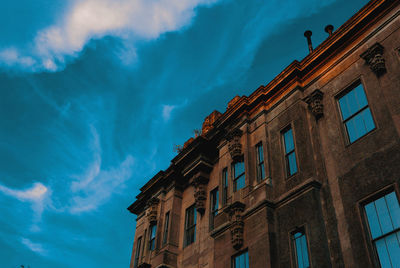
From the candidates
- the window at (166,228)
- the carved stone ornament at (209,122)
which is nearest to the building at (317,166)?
the window at (166,228)

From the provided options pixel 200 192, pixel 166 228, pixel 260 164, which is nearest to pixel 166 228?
pixel 166 228

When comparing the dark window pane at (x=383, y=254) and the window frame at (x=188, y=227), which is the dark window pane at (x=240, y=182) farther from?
the dark window pane at (x=383, y=254)

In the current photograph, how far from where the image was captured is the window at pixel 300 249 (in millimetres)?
16422

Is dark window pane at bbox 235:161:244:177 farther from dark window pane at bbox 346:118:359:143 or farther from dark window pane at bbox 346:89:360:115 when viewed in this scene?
dark window pane at bbox 346:89:360:115

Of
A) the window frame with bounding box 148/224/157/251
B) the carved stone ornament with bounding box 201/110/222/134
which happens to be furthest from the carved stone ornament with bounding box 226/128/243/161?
the window frame with bounding box 148/224/157/251

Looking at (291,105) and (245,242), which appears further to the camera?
(291,105)

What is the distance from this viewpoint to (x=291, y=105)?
2108 centimetres

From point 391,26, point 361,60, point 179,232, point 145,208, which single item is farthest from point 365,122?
point 145,208

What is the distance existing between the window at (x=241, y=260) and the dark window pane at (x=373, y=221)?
6006 mm

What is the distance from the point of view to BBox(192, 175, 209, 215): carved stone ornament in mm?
25734

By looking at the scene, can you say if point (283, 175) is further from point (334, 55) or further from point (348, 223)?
point (334, 55)

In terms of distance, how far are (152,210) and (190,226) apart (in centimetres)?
367

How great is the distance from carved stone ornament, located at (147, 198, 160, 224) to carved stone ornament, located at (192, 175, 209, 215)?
13.1ft

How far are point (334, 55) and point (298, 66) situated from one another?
6.35 feet
